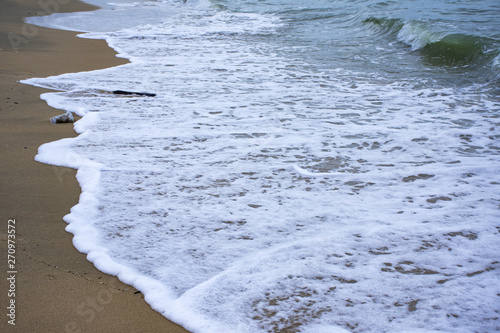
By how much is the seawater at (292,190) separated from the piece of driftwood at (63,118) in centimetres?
17

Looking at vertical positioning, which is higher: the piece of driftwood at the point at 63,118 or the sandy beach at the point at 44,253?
the piece of driftwood at the point at 63,118

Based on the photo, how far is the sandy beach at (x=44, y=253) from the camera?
1.96 metres

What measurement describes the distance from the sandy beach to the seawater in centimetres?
9

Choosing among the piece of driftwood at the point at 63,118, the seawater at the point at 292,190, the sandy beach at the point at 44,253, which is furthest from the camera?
the piece of driftwood at the point at 63,118

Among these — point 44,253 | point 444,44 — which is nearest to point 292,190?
point 44,253

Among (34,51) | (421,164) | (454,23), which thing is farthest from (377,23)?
(421,164)

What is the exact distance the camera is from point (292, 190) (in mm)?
3166

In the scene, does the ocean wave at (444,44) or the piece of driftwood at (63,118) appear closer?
the piece of driftwood at (63,118)

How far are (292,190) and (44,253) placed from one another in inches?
62.7

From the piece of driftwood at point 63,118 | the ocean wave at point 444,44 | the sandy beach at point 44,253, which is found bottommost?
the sandy beach at point 44,253

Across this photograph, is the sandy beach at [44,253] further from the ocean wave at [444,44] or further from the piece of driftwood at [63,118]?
the ocean wave at [444,44]

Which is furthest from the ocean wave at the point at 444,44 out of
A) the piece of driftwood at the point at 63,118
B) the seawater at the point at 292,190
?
the piece of driftwood at the point at 63,118

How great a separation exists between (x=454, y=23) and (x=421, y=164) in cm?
827

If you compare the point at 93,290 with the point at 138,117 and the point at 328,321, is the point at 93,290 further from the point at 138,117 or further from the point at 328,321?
the point at 138,117
